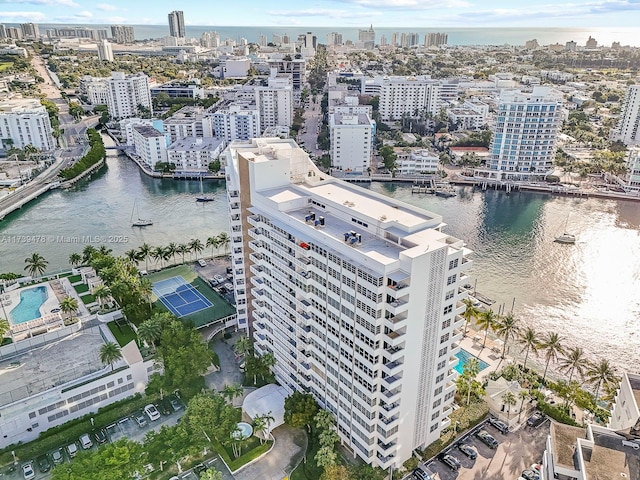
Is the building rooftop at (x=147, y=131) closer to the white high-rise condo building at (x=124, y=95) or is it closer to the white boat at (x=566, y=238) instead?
the white high-rise condo building at (x=124, y=95)

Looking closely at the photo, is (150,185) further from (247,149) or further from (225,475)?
(225,475)

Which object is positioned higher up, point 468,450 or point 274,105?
point 274,105

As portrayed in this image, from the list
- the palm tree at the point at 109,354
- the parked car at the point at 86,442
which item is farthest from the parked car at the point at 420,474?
the palm tree at the point at 109,354

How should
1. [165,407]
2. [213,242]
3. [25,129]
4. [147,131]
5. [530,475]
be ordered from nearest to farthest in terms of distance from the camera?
[530,475], [165,407], [213,242], [147,131], [25,129]

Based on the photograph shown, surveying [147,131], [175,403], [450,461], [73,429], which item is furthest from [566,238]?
[147,131]

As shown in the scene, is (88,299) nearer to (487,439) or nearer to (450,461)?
(450,461)

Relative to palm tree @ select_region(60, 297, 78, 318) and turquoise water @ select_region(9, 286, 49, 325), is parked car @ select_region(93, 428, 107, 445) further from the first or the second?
turquoise water @ select_region(9, 286, 49, 325)

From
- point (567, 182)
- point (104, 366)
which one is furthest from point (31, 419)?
point (567, 182)
